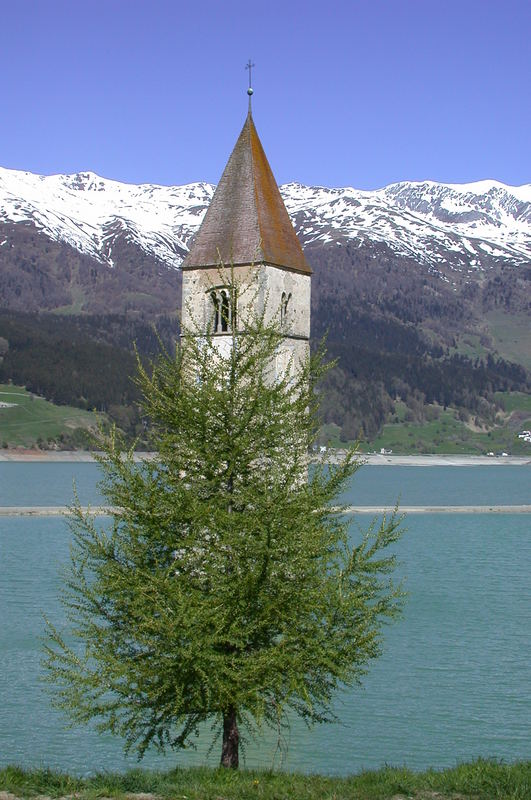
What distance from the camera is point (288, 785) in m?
16.2

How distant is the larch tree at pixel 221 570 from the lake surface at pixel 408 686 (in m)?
6.00

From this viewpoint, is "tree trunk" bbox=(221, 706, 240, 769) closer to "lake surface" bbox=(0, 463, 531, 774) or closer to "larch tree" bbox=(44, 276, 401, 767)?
"larch tree" bbox=(44, 276, 401, 767)

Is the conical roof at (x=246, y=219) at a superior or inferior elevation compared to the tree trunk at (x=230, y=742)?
superior

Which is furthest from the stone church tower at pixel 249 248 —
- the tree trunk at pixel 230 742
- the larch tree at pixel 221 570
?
the tree trunk at pixel 230 742

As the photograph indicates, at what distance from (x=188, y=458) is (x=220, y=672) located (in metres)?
4.18

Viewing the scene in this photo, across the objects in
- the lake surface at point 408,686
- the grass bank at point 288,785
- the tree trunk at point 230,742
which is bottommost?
the lake surface at point 408,686

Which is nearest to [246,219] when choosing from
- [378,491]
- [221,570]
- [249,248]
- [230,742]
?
[249,248]

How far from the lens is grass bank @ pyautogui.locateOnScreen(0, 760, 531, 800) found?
15258 mm

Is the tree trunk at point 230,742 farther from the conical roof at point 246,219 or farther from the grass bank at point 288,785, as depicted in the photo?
the conical roof at point 246,219

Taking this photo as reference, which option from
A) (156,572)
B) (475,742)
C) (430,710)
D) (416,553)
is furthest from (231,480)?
(416,553)

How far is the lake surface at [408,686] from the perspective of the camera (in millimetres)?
25797

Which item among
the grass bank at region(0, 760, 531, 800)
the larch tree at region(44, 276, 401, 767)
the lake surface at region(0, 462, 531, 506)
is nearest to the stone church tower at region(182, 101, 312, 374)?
the larch tree at region(44, 276, 401, 767)

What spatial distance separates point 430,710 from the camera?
99.2ft

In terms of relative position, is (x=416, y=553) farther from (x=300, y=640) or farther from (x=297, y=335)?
(x=300, y=640)
